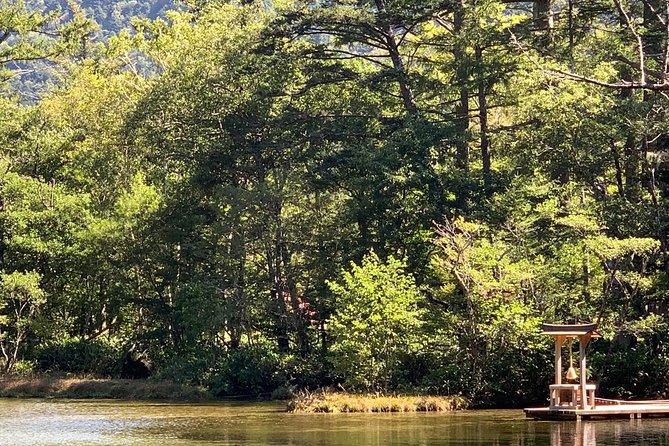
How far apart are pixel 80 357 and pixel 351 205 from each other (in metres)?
12.6

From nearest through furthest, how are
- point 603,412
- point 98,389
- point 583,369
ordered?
point 603,412 → point 583,369 → point 98,389

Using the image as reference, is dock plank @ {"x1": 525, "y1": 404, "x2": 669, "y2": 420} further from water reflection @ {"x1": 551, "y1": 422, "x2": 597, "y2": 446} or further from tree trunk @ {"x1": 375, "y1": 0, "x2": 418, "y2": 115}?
tree trunk @ {"x1": 375, "y1": 0, "x2": 418, "y2": 115}

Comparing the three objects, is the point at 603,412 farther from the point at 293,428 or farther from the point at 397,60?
the point at 397,60

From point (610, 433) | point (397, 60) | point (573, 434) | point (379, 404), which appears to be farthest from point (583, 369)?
point (397, 60)

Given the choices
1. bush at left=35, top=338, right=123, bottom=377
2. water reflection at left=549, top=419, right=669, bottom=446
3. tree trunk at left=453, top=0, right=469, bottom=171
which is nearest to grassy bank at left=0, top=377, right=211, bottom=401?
bush at left=35, top=338, right=123, bottom=377

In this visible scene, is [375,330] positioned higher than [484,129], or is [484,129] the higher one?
[484,129]

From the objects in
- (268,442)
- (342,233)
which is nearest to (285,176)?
(342,233)

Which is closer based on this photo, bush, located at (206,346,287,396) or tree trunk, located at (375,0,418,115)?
bush, located at (206,346,287,396)

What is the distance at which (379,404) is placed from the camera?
3055 cm

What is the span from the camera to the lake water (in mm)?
22047

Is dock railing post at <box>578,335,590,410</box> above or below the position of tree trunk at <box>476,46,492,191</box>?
below

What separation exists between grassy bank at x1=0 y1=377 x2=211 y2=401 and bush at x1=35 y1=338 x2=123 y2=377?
1646mm

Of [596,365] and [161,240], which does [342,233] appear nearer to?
[161,240]

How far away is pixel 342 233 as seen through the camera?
3891 cm
